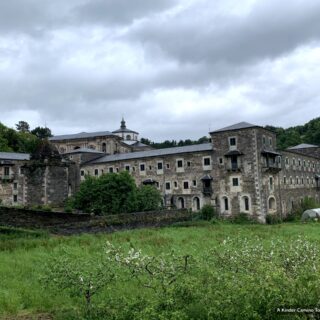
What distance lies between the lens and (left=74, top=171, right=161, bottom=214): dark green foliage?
126ft

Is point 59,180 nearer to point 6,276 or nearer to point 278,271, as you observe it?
point 6,276

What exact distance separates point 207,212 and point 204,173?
4.68 m

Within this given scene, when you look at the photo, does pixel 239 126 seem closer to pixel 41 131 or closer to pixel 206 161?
pixel 206 161

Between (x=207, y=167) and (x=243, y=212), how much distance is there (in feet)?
20.0

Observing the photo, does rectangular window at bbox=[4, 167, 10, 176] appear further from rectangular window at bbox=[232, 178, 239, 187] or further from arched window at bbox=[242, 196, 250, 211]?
arched window at bbox=[242, 196, 250, 211]

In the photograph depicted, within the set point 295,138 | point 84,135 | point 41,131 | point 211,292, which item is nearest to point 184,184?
point 84,135

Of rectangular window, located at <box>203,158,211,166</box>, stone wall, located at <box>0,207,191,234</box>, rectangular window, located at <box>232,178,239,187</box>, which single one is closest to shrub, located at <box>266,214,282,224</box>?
rectangular window, located at <box>232,178,239,187</box>

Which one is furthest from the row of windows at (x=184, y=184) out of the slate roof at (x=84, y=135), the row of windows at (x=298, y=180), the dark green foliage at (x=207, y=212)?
the slate roof at (x=84, y=135)

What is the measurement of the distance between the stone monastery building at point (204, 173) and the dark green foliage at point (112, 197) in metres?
4.72

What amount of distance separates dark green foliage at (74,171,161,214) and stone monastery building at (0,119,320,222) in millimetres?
4724

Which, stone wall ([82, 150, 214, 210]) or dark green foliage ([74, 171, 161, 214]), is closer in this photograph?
dark green foliage ([74, 171, 161, 214])

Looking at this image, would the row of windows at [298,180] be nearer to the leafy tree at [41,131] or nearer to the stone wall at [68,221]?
the stone wall at [68,221]

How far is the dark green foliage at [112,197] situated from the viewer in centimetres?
3841

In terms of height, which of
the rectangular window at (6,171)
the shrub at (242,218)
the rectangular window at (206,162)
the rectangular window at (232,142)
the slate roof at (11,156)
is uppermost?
the slate roof at (11,156)
